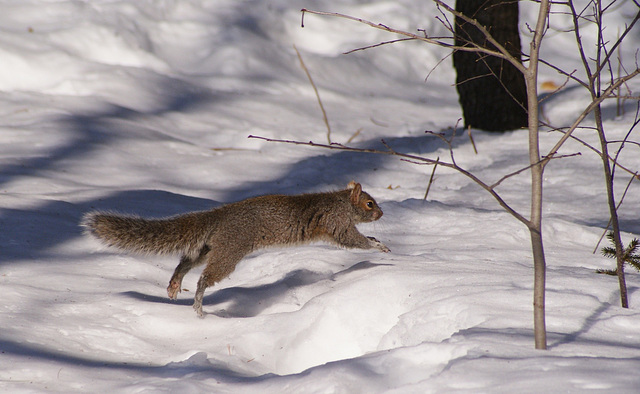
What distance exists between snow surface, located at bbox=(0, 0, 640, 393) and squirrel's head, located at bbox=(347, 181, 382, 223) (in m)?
0.27

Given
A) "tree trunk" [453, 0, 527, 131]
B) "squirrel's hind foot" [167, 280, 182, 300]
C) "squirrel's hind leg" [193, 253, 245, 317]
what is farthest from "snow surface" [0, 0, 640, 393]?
"tree trunk" [453, 0, 527, 131]

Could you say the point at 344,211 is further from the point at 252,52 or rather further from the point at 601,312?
the point at 252,52

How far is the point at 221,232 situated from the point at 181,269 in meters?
0.35

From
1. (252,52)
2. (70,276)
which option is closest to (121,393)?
(70,276)

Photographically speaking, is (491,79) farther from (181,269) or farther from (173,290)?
(173,290)

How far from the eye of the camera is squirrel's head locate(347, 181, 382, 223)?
186 inches

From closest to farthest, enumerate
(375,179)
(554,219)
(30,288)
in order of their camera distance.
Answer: (30,288) → (554,219) → (375,179)

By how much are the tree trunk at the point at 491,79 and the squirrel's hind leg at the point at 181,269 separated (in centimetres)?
480

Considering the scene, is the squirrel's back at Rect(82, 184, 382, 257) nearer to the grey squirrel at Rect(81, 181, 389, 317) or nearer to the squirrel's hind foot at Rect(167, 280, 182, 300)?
the grey squirrel at Rect(81, 181, 389, 317)

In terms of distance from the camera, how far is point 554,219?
5148 mm

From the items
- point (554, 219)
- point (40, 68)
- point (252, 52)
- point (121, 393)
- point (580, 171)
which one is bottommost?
point (121, 393)

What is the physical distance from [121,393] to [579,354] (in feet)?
5.59

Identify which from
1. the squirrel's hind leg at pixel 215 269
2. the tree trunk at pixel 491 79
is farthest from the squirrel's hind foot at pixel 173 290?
the tree trunk at pixel 491 79

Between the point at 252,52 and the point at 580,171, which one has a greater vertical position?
the point at 252,52
